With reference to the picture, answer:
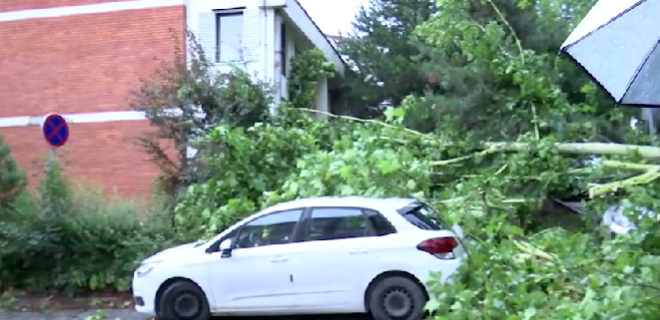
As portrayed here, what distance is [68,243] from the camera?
12.6 m

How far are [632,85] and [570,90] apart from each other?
13.2 metres

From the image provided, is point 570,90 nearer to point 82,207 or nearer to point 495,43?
point 495,43

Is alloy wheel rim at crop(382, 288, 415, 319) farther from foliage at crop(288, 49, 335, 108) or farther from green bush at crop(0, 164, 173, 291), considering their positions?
foliage at crop(288, 49, 335, 108)

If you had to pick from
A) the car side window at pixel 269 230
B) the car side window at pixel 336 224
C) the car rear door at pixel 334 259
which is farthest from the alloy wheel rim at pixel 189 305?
the car side window at pixel 336 224

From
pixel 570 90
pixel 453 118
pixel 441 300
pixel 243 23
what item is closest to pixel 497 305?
pixel 441 300

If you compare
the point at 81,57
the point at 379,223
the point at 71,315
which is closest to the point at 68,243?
the point at 71,315

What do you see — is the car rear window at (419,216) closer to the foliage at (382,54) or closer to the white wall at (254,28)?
the white wall at (254,28)

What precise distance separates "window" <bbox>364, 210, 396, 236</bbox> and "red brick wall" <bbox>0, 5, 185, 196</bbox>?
33.2 ft

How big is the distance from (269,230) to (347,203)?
3.28 ft

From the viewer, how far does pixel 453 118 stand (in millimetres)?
13445

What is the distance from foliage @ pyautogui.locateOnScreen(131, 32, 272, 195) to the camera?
14.3 meters

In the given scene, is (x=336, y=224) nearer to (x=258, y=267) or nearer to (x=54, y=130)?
(x=258, y=267)

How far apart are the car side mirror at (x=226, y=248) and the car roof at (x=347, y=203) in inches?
23.9

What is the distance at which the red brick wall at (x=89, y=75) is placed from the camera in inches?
747
